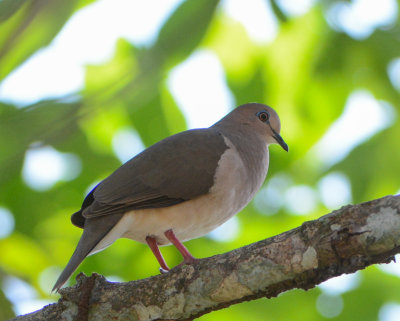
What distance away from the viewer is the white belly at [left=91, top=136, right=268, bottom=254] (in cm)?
354

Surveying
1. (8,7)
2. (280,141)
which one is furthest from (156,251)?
(8,7)

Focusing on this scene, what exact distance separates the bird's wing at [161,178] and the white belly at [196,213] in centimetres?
4

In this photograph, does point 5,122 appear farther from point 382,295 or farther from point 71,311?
point 382,295

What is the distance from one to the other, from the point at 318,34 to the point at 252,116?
812 millimetres

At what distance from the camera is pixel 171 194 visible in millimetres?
3584

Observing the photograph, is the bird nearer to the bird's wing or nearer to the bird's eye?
the bird's wing

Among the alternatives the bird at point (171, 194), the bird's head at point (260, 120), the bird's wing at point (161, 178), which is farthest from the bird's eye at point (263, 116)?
the bird's wing at point (161, 178)

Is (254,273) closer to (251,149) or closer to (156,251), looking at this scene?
(156,251)

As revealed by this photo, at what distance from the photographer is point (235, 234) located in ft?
15.2

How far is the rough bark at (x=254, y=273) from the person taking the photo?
2328 millimetres

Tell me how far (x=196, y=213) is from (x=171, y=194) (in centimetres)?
18

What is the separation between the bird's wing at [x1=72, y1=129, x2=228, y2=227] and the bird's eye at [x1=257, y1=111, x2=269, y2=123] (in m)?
0.80

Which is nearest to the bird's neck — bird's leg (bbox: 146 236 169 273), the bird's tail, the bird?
the bird

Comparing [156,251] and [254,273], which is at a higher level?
[156,251]
